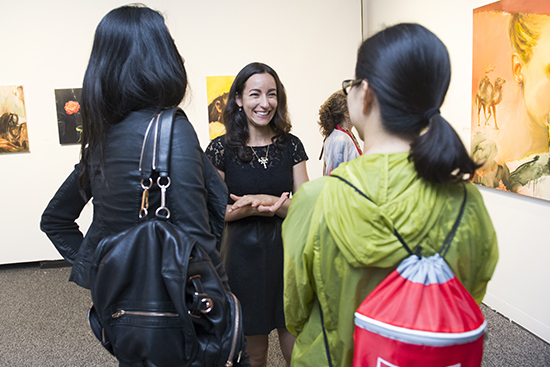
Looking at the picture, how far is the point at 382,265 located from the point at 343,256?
0.12 meters

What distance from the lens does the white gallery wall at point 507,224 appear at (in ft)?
10.7

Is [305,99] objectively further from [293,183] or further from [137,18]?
[137,18]

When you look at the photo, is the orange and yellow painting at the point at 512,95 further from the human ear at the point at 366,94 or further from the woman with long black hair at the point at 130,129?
the woman with long black hair at the point at 130,129

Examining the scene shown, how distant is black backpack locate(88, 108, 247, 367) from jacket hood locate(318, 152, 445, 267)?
40 centimetres

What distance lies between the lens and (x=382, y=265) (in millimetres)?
1052

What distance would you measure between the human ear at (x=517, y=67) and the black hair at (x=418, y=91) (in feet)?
9.01

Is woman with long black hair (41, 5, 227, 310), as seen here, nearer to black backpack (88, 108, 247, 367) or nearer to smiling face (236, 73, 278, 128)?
black backpack (88, 108, 247, 367)

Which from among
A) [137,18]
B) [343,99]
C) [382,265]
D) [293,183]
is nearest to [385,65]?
[382,265]

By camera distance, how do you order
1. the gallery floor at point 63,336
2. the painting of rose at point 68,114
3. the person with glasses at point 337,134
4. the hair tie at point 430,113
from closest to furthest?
1. the hair tie at point 430,113
2. the gallery floor at point 63,336
3. the person with glasses at point 337,134
4. the painting of rose at point 68,114

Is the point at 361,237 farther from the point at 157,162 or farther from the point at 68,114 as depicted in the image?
the point at 68,114

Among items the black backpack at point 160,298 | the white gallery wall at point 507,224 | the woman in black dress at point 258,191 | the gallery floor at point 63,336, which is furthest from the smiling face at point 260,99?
the gallery floor at point 63,336

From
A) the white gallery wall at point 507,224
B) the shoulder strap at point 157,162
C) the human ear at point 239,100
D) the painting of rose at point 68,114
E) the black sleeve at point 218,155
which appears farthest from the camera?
the painting of rose at point 68,114

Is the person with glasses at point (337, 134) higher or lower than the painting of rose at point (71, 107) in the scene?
lower

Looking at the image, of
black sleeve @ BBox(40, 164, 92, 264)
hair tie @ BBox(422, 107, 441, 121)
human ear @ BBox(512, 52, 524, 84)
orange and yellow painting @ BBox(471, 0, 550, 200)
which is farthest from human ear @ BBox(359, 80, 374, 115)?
human ear @ BBox(512, 52, 524, 84)
